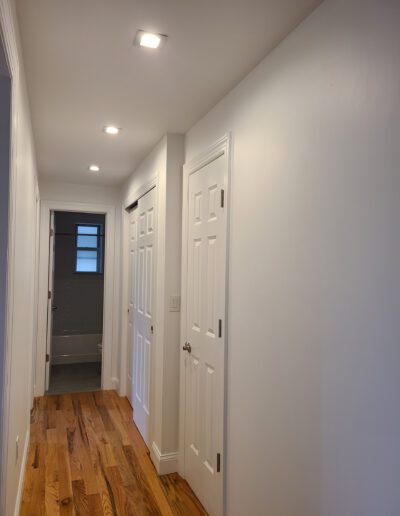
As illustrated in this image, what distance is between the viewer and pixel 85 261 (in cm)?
615

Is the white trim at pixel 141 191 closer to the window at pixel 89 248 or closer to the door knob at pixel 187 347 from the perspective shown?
the door knob at pixel 187 347

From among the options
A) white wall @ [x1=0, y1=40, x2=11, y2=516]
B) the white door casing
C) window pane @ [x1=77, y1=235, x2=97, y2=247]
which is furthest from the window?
white wall @ [x1=0, y1=40, x2=11, y2=516]

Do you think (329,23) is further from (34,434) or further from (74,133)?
(34,434)

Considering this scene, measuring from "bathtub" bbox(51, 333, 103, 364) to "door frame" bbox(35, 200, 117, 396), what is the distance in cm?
143

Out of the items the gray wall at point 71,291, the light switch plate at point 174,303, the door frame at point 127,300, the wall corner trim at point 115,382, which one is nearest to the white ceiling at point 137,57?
the door frame at point 127,300

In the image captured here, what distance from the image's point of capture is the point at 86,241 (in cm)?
615

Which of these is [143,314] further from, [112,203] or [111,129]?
[112,203]

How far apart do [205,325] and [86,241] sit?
429 cm

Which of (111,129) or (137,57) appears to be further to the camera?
(111,129)

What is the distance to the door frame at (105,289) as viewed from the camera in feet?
14.5

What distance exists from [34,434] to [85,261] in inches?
125

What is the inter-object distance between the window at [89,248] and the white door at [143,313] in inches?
97.5

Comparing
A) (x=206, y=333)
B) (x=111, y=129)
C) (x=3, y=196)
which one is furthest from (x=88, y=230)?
(x=3, y=196)

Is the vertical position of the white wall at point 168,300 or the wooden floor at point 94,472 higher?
the white wall at point 168,300
